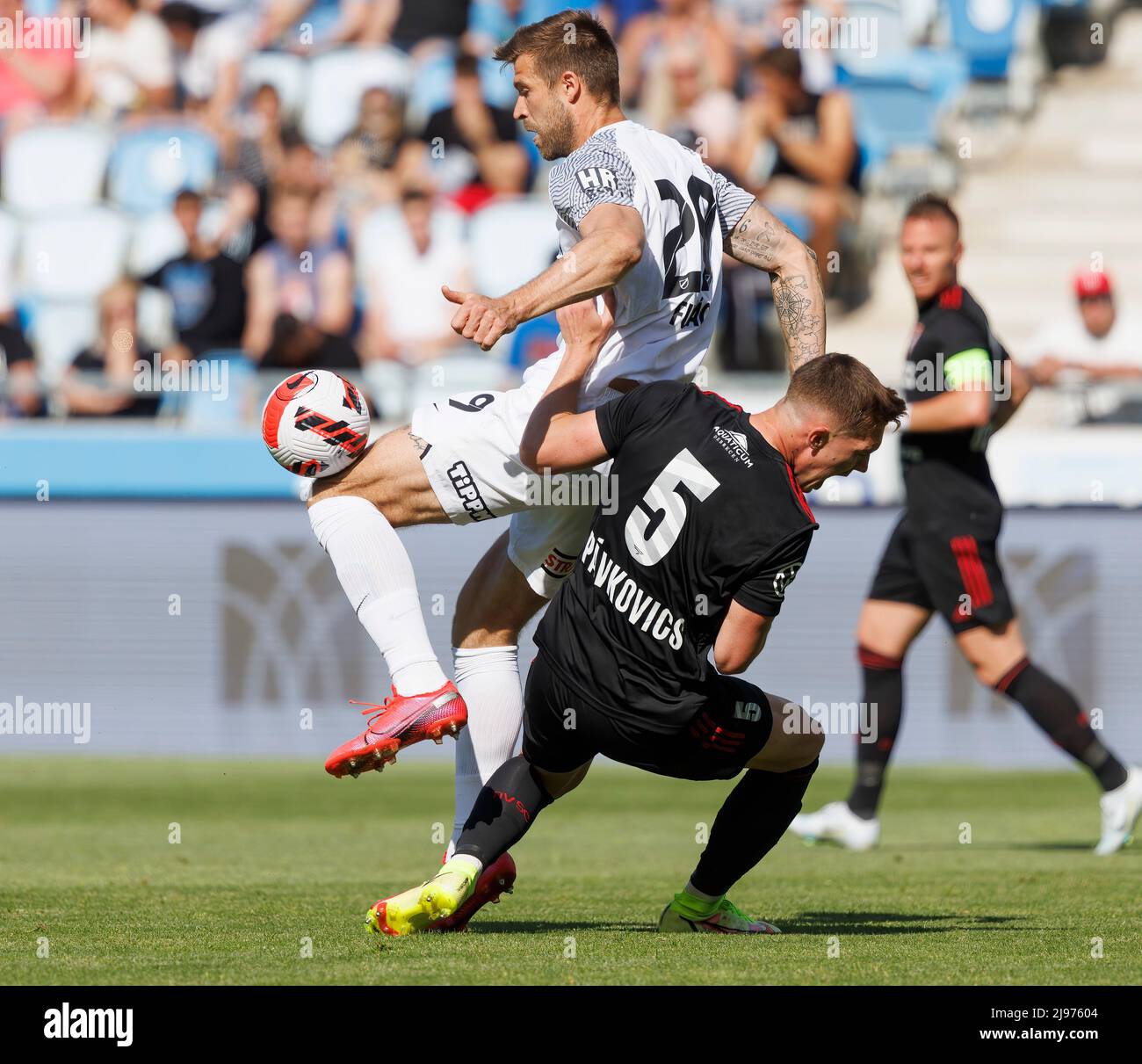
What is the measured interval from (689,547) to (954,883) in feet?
8.35

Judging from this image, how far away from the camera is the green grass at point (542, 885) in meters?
4.50

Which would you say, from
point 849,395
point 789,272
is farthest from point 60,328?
point 849,395

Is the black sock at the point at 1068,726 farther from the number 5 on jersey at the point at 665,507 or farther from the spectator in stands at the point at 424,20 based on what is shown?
the spectator in stands at the point at 424,20

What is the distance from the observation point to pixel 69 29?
56.6 ft

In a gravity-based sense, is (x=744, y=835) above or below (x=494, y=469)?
below

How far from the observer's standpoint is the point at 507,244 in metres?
14.6

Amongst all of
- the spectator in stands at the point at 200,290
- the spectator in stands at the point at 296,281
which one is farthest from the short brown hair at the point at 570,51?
the spectator in stands at the point at 200,290

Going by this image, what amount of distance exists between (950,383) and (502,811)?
3725mm

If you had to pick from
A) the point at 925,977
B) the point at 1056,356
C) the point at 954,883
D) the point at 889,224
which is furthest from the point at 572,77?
the point at 889,224

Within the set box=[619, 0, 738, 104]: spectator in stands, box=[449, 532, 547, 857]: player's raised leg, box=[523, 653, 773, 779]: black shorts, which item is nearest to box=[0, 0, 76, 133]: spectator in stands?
box=[619, 0, 738, 104]: spectator in stands

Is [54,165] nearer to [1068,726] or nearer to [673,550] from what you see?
[1068,726]

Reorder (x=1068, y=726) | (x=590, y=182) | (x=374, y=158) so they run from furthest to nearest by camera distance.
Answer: (x=374, y=158), (x=1068, y=726), (x=590, y=182)

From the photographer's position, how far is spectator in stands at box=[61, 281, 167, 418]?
12.7 m
